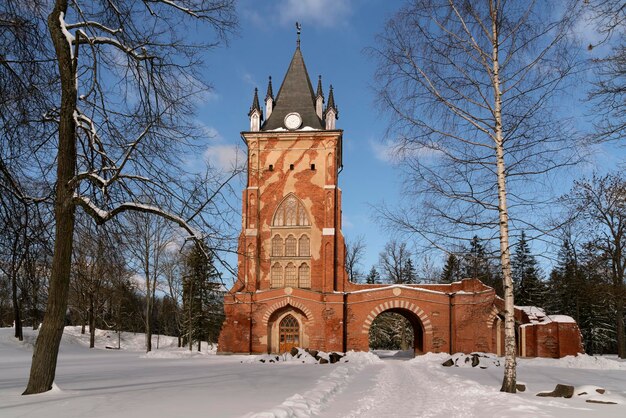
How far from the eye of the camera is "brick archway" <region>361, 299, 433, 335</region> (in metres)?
34.3

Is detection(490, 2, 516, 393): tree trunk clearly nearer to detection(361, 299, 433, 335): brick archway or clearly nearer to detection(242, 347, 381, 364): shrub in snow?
detection(242, 347, 381, 364): shrub in snow

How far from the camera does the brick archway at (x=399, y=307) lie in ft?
113

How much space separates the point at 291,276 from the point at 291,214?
4611mm

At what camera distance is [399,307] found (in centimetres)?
3522

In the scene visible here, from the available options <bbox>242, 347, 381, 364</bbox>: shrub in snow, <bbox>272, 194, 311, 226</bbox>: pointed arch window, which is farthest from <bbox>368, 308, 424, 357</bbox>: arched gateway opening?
<bbox>242, 347, 381, 364</bbox>: shrub in snow

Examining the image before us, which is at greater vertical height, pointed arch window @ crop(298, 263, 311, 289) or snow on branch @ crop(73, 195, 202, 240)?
snow on branch @ crop(73, 195, 202, 240)

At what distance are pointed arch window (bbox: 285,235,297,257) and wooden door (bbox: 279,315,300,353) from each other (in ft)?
15.3

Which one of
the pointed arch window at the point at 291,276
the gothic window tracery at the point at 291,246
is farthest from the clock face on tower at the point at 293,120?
the pointed arch window at the point at 291,276

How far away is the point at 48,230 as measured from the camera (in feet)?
31.6

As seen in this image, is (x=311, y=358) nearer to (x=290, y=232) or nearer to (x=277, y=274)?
(x=277, y=274)

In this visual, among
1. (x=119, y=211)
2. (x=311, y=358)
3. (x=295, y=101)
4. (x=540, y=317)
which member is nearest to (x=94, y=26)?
(x=119, y=211)

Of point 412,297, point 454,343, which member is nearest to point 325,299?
point 412,297

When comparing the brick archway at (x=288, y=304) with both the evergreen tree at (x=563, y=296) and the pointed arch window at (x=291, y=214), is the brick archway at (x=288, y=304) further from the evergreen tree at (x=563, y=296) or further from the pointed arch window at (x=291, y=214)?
the evergreen tree at (x=563, y=296)

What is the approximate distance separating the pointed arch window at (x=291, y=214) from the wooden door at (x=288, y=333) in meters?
6.99
